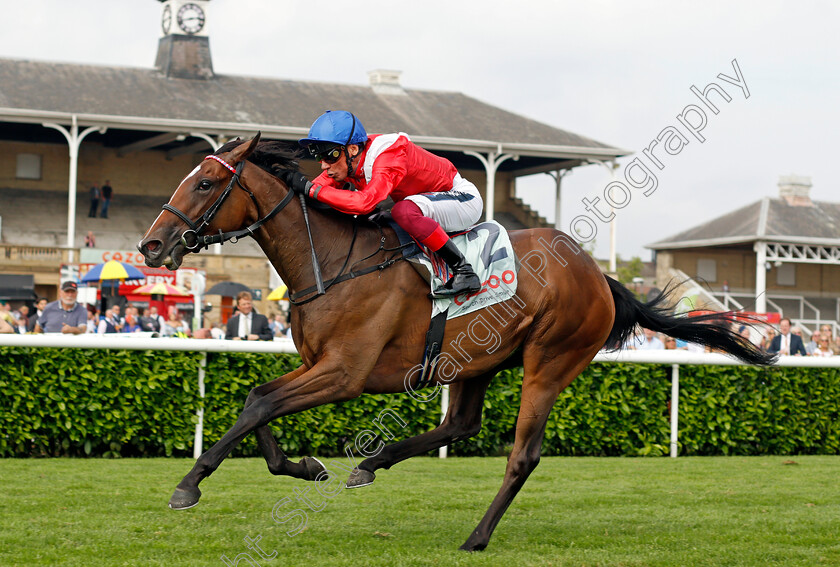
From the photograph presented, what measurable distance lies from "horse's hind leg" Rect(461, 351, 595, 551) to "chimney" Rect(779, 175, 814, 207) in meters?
29.2

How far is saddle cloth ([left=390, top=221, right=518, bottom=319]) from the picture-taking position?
4.57 metres

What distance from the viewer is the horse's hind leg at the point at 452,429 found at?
4.86 m

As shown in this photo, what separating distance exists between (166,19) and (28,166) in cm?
617

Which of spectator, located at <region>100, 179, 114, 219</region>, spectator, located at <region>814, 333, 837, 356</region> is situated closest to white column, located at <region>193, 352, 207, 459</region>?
spectator, located at <region>814, 333, 837, 356</region>

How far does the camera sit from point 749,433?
29.1 ft

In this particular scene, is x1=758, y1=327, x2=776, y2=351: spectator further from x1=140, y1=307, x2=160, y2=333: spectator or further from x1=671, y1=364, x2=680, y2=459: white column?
x1=140, y1=307, x2=160, y2=333: spectator

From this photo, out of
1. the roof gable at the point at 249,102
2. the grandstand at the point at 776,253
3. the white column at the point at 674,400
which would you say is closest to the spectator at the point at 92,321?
the white column at the point at 674,400

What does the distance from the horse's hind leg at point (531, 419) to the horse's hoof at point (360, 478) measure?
0.59 m

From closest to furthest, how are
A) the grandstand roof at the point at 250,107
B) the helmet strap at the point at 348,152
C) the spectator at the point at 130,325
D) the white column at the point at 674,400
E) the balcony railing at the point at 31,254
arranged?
the helmet strap at the point at 348,152, the white column at the point at 674,400, the spectator at the point at 130,325, the balcony railing at the point at 31,254, the grandstand roof at the point at 250,107

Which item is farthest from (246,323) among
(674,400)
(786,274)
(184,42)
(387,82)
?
(786,274)

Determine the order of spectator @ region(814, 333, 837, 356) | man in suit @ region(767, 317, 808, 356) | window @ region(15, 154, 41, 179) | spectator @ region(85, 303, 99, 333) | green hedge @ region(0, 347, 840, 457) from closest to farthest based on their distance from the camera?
green hedge @ region(0, 347, 840, 457)
man in suit @ region(767, 317, 808, 356)
spectator @ region(85, 303, 99, 333)
spectator @ region(814, 333, 837, 356)
window @ region(15, 154, 41, 179)

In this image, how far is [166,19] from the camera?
95.0 feet

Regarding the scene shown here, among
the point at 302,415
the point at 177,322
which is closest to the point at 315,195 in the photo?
the point at 302,415

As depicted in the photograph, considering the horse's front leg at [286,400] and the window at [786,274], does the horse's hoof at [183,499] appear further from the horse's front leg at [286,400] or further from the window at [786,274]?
the window at [786,274]
